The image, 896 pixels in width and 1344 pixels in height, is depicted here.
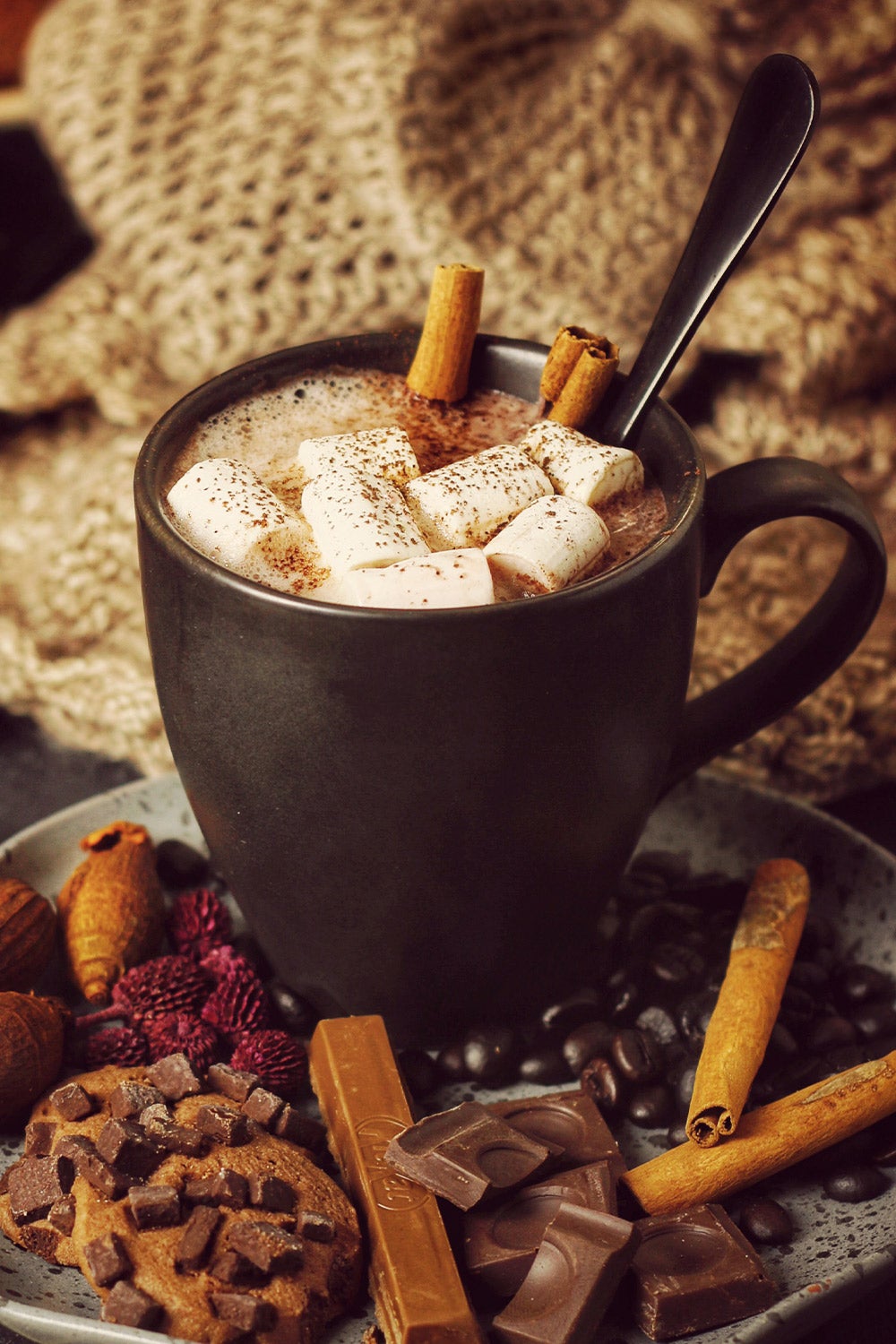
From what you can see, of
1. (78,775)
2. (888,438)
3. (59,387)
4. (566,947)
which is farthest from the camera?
(888,438)

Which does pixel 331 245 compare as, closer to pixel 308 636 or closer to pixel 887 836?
pixel 887 836

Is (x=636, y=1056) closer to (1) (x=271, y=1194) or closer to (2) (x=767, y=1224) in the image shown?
(2) (x=767, y=1224)

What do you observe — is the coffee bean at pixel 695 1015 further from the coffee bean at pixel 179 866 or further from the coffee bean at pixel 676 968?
the coffee bean at pixel 179 866

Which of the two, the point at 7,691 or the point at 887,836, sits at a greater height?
the point at 887,836

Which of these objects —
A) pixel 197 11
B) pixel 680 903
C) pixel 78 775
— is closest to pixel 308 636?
pixel 680 903

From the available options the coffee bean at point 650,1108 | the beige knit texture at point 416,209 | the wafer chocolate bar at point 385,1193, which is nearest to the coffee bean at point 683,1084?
the coffee bean at point 650,1108

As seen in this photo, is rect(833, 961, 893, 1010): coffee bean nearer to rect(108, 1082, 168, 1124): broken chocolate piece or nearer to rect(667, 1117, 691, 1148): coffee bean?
rect(667, 1117, 691, 1148): coffee bean
